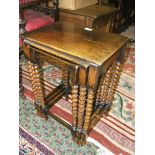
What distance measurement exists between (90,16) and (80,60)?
1.12 m

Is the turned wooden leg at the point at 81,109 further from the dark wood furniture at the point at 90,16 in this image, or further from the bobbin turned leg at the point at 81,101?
the dark wood furniture at the point at 90,16

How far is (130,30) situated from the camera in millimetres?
3119

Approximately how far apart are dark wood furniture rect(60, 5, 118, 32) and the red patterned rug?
570 mm

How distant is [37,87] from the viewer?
4.04 feet

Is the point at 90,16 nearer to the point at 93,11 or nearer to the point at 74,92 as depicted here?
the point at 93,11

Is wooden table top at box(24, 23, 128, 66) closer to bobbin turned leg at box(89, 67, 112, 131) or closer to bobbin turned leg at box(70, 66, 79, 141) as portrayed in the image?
bobbin turned leg at box(70, 66, 79, 141)

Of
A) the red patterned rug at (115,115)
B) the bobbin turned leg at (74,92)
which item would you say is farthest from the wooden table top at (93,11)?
the bobbin turned leg at (74,92)

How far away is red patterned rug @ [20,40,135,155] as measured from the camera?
1268mm

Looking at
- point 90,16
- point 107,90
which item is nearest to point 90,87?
point 107,90
